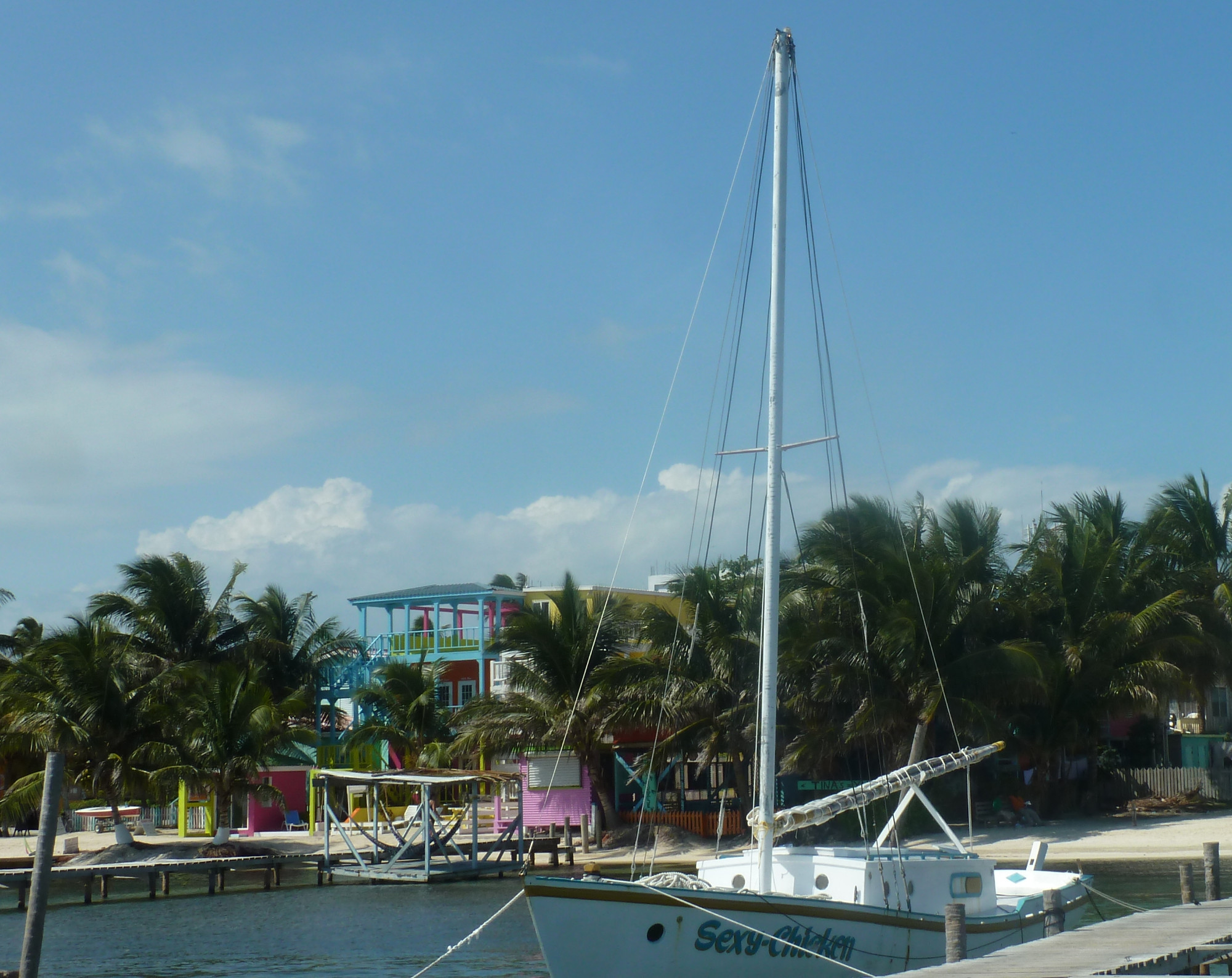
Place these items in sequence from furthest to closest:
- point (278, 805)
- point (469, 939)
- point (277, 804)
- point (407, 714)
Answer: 1. point (278, 805)
2. point (277, 804)
3. point (407, 714)
4. point (469, 939)

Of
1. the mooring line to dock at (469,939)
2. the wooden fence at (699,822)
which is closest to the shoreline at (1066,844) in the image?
the wooden fence at (699,822)

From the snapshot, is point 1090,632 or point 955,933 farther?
point 1090,632

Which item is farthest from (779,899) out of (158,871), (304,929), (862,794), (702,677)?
(702,677)

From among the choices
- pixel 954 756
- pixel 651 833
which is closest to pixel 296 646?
pixel 651 833

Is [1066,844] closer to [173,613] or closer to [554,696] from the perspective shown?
[554,696]

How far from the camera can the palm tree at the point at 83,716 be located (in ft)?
135

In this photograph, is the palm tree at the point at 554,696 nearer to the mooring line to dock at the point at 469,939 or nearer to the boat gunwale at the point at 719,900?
the mooring line to dock at the point at 469,939

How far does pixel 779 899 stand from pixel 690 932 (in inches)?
46.8

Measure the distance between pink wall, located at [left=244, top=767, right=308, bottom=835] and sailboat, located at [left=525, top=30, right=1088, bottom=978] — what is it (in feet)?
113

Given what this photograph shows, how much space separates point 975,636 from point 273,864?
21388 millimetres

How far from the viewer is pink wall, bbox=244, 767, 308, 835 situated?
162 ft

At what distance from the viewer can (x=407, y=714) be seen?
47.7 metres

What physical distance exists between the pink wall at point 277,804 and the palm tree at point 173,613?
209 inches

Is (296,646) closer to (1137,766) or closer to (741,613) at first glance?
(741,613)
